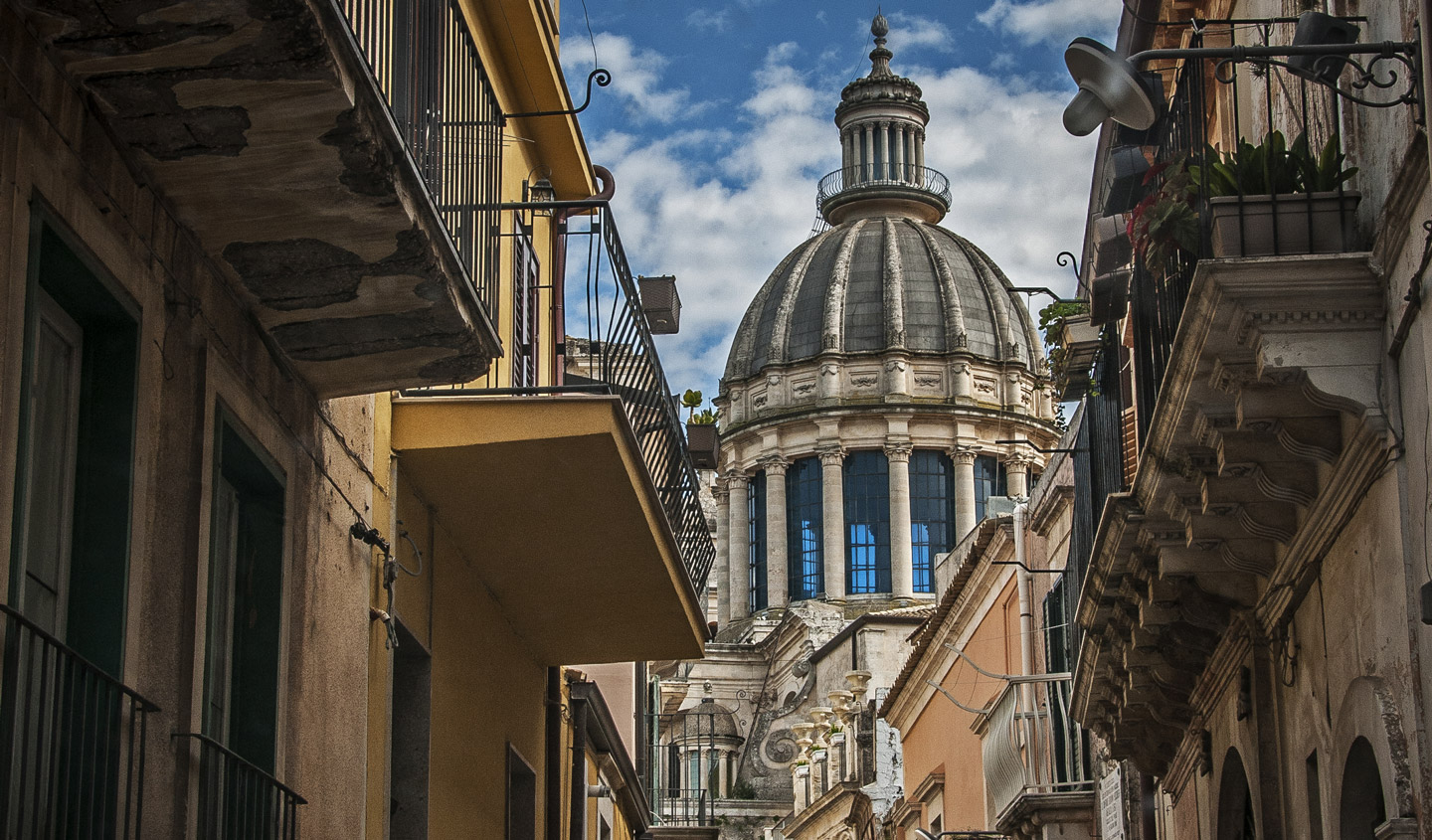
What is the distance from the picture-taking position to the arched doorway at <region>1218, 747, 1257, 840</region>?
38.5ft

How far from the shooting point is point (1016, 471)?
230 ft

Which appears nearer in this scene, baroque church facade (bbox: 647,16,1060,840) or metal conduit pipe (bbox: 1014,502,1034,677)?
metal conduit pipe (bbox: 1014,502,1034,677)

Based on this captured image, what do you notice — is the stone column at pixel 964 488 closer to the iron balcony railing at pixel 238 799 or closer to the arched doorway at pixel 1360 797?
the arched doorway at pixel 1360 797

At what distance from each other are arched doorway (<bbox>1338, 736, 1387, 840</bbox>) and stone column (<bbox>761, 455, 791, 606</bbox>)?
2449 inches

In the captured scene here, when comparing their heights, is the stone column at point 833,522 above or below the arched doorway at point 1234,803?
above

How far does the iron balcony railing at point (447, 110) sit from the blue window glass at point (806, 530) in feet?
205

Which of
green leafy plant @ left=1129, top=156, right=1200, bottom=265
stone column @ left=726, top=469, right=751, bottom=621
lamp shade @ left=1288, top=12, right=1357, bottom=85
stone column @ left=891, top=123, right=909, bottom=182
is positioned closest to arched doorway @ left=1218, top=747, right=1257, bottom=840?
green leafy plant @ left=1129, top=156, right=1200, bottom=265

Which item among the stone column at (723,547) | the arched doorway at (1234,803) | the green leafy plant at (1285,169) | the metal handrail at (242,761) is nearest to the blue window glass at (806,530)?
the stone column at (723,547)

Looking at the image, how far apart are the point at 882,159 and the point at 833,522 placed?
16.2 meters

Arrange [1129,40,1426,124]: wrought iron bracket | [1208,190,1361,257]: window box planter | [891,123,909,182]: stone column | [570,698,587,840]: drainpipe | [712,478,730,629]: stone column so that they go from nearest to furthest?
1. [1129,40,1426,124]: wrought iron bracket
2. [1208,190,1361,257]: window box planter
3. [570,698,587,840]: drainpipe
4. [712,478,730,629]: stone column
5. [891,123,909,182]: stone column

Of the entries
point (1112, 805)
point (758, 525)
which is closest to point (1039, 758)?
point (1112, 805)

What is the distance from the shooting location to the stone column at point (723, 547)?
238 feet

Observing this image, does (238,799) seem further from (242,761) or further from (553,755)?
(553,755)

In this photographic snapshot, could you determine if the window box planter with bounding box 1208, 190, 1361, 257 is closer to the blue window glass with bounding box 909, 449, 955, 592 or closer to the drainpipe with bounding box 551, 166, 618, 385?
the drainpipe with bounding box 551, 166, 618, 385
